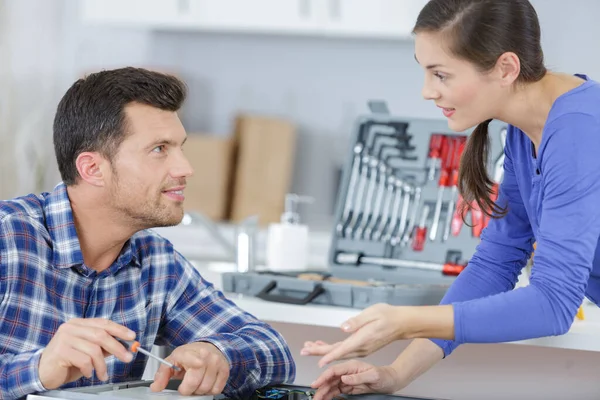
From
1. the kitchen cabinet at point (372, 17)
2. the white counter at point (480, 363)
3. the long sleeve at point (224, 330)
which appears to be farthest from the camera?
the kitchen cabinet at point (372, 17)

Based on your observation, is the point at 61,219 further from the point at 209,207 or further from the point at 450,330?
the point at 209,207

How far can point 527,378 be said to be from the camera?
1875 mm

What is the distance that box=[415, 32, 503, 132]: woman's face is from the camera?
1.22m

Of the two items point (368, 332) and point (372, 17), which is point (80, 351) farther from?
point (372, 17)

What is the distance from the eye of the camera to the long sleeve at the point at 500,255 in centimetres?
146

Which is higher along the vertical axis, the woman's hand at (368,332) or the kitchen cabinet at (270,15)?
the kitchen cabinet at (270,15)

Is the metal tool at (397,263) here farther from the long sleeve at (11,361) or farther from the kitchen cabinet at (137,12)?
the kitchen cabinet at (137,12)

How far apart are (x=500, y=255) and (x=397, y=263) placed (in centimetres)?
63

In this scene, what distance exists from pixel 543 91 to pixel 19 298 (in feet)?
2.66

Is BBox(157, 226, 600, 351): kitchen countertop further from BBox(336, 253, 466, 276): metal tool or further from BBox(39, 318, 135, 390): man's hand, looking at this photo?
BBox(39, 318, 135, 390): man's hand

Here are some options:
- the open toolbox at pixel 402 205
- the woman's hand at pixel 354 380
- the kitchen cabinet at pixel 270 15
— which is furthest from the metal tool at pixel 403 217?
the kitchen cabinet at pixel 270 15

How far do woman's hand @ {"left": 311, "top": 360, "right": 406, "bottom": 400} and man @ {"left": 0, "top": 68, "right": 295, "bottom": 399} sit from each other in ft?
0.52

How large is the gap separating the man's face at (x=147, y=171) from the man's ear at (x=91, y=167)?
16 mm

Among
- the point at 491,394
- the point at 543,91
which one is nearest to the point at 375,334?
the point at 543,91
